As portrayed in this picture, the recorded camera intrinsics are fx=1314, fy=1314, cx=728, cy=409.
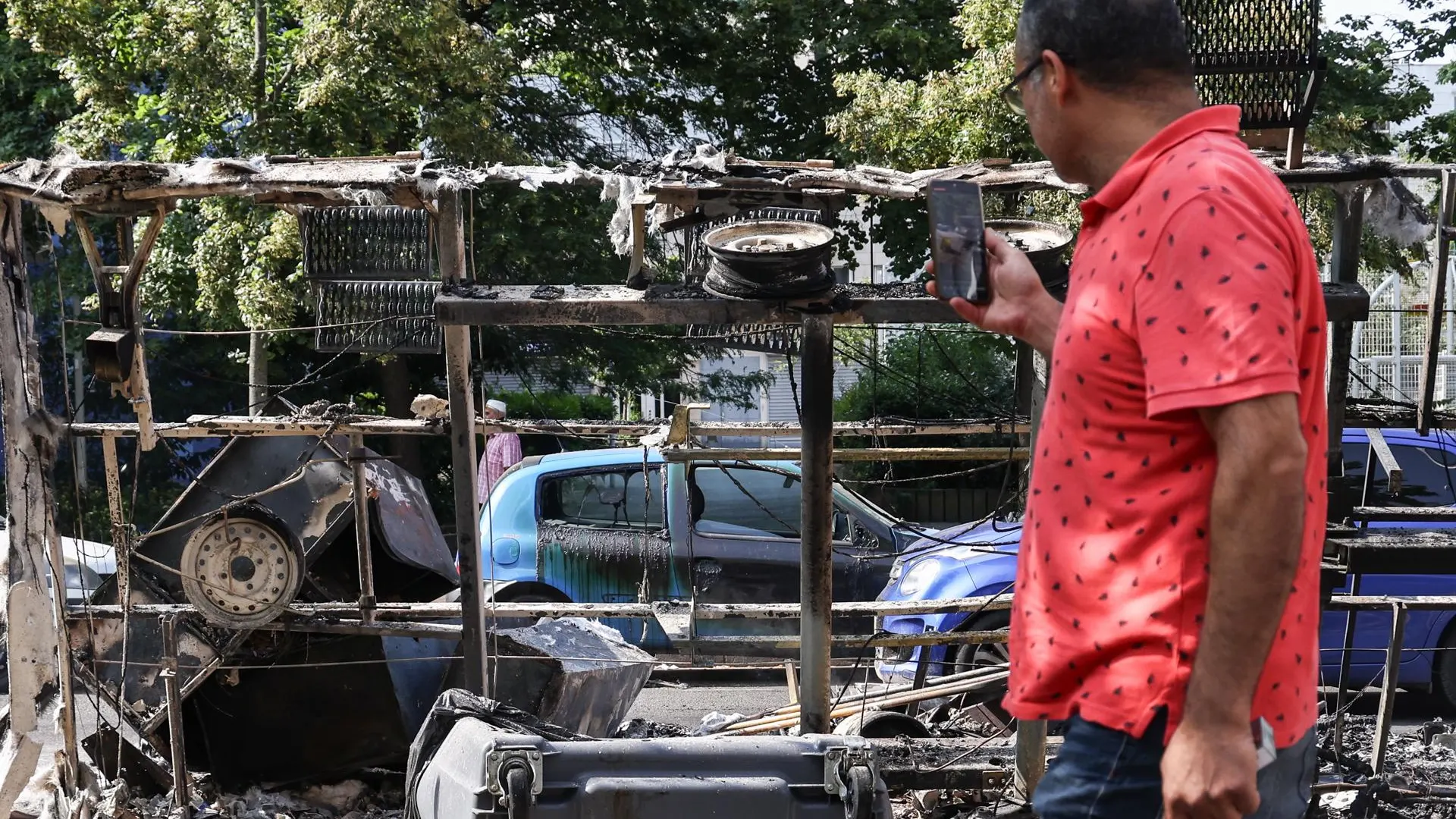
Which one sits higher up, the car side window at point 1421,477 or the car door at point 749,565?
the car side window at point 1421,477

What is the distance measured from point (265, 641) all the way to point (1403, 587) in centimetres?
689

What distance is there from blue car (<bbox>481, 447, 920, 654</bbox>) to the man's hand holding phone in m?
7.20

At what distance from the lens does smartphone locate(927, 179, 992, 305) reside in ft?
7.70

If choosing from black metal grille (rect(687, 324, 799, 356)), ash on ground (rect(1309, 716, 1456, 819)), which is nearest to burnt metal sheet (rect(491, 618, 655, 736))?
black metal grille (rect(687, 324, 799, 356))

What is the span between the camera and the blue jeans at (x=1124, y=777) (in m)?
1.84

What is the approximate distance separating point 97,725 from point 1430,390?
260 inches

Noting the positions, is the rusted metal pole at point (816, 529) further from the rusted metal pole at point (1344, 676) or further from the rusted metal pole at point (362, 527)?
the rusted metal pole at point (1344, 676)

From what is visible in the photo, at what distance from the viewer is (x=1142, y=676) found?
1.83 meters

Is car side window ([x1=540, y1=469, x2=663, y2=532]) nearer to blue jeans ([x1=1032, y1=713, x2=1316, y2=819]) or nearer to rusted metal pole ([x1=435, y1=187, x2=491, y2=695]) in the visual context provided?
rusted metal pole ([x1=435, y1=187, x2=491, y2=695])

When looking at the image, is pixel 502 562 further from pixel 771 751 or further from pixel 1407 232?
pixel 1407 232

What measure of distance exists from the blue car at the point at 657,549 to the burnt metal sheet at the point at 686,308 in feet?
14.6

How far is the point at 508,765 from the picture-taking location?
416 centimetres

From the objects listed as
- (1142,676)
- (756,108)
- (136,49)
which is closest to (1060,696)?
(1142,676)

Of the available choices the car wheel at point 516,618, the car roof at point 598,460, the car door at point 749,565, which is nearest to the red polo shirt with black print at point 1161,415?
the car wheel at point 516,618
